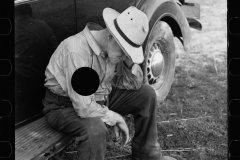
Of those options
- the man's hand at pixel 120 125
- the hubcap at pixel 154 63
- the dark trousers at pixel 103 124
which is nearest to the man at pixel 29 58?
the dark trousers at pixel 103 124

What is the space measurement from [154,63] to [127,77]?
1.07m

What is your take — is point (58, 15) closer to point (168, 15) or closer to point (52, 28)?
point (52, 28)

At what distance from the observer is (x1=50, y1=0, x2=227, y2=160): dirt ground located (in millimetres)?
3158

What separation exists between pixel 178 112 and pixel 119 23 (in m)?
1.99

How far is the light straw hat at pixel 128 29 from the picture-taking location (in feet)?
6.97

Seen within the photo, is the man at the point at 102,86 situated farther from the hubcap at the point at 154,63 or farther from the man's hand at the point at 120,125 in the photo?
the hubcap at the point at 154,63

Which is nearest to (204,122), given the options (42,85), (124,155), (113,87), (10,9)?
(124,155)

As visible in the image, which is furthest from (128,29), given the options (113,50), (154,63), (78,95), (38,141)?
(154,63)

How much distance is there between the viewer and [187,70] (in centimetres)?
496

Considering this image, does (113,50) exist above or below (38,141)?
above

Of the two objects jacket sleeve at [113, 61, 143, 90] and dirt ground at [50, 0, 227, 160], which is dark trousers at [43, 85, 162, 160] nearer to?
jacket sleeve at [113, 61, 143, 90]

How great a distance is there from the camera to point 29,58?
8.53 feet
